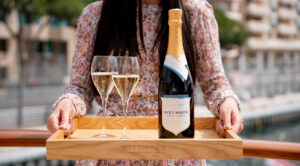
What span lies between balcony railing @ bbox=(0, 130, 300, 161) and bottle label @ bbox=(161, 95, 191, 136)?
0.54 metres

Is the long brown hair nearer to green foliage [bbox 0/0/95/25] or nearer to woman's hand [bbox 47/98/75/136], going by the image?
woman's hand [bbox 47/98/75/136]

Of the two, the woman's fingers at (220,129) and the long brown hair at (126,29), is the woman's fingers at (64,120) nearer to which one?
the long brown hair at (126,29)

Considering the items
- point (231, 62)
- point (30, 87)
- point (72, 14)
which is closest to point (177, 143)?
point (30, 87)

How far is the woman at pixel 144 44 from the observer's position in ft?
4.07

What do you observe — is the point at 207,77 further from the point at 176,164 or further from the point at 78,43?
the point at 78,43

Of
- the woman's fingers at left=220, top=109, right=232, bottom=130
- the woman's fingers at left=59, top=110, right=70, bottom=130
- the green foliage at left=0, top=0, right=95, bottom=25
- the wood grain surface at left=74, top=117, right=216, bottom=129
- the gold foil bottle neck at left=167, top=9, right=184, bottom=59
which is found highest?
the green foliage at left=0, top=0, right=95, bottom=25

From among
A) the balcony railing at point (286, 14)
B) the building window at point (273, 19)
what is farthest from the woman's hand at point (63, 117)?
the balcony railing at point (286, 14)

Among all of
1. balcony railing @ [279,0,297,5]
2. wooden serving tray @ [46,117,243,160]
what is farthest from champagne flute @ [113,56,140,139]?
balcony railing @ [279,0,297,5]

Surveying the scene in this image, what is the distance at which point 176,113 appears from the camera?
2.98 ft

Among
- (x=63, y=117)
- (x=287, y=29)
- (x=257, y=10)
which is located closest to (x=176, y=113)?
(x=63, y=117)

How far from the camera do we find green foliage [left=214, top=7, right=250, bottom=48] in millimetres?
23928

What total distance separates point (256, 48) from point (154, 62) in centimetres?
3812

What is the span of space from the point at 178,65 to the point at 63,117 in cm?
38

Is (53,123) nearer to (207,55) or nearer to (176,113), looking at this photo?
(176,113)
